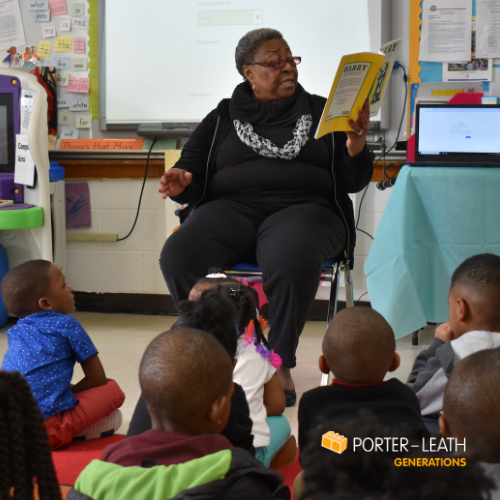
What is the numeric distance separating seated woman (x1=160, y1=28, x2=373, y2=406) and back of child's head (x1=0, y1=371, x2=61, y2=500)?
1.12 metres

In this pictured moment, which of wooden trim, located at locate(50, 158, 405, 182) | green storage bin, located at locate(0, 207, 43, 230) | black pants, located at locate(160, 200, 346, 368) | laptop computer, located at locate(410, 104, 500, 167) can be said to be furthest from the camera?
wooden trim, located at locate(50, 158, 405, 182)

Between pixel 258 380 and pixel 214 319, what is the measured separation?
219mm

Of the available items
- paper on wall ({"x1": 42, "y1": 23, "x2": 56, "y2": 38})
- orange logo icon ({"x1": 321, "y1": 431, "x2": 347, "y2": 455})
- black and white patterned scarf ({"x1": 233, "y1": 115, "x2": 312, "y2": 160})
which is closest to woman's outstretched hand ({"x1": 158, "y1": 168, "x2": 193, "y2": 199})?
black and white patterned scarf ({"x1": 233, "y1": 115, "x2": 312, "y2": 160})

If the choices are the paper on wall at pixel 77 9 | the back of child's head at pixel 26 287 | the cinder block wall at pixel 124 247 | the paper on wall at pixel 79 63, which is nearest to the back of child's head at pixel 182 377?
the back of child's head at pixel 26 287

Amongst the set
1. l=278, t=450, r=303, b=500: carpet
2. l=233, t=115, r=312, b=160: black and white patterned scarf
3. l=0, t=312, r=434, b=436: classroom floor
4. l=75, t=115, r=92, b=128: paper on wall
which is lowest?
l=0, t=312, r=434, b=436: classroom floor

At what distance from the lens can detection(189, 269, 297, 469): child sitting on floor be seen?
1239 millimetres

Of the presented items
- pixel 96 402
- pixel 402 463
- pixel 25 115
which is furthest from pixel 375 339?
pixel 25 115

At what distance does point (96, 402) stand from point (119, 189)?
161 centimetres

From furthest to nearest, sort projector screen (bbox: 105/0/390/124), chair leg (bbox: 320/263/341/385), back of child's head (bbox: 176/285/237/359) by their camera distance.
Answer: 1. projector screen (bbox: 105/0/390/124)
2. chair leg (bbox: 320/263/341/385)
3. back of child's head (bbox: 176/285/237/359)

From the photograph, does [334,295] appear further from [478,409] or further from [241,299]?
[478,409]

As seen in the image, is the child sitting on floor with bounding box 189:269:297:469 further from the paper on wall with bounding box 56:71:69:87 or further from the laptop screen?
the paper on wall with bounding box 56:71:69:87

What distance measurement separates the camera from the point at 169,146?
3.00m

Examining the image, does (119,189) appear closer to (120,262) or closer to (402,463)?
(120,262)

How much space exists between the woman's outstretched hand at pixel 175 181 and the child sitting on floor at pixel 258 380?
56 cm
